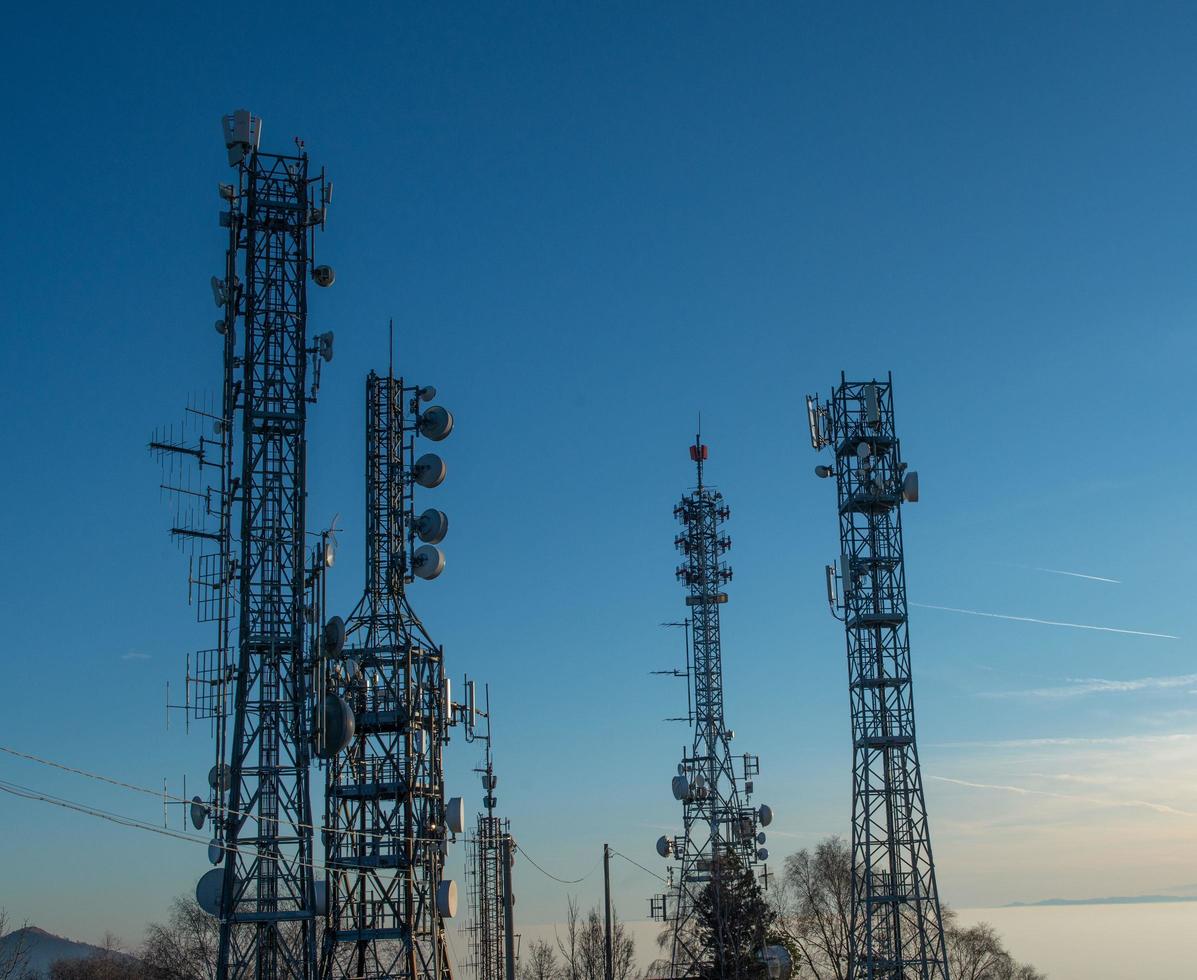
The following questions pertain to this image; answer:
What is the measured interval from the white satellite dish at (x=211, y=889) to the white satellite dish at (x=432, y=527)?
1126 cm

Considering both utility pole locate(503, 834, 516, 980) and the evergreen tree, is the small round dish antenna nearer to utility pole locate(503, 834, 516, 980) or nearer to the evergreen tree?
utility pole locate(503, 834, 516, 980)

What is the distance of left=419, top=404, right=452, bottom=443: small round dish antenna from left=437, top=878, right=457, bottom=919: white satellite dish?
1331 cm

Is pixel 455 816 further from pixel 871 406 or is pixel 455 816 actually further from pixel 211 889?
pixel 871 406

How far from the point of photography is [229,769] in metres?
37.6

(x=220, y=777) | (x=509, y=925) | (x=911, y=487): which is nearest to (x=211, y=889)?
(x=220, y=777)

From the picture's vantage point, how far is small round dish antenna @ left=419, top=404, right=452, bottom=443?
1737 inches

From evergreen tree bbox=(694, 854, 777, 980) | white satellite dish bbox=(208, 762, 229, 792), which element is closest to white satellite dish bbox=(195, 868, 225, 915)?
white satellite dish bbox=(208, 762, 229, 792)

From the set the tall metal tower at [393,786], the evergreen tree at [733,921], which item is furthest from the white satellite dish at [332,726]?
the evergreen tree at [733,921]

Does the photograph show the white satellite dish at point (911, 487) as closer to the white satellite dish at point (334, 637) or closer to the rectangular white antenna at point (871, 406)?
the rectangular white antenna at point (871, 406)

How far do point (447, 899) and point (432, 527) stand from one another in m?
10.7

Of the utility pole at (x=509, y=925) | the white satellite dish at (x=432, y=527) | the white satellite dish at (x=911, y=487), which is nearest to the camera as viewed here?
the utility pole at (x=509, y=925)

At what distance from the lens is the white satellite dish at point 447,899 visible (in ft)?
129

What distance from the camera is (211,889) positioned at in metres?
36.8

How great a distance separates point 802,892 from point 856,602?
3787 cm
